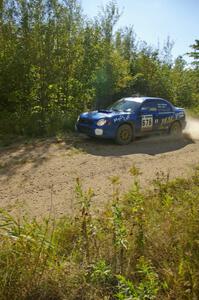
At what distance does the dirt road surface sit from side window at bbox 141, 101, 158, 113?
1.11 m

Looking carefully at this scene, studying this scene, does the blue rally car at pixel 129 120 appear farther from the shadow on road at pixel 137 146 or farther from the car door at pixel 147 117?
the shadow on road at pixel 137 146

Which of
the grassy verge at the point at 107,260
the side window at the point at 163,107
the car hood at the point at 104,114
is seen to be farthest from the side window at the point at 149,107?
the grassy verge at the point at 107,260

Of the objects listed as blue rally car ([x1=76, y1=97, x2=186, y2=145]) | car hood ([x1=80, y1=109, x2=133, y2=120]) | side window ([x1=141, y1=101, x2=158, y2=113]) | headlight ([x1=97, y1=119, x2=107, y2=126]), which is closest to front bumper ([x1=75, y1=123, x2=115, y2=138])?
blue rally car ([x1=76, y1=97, x2=186, y2=145])

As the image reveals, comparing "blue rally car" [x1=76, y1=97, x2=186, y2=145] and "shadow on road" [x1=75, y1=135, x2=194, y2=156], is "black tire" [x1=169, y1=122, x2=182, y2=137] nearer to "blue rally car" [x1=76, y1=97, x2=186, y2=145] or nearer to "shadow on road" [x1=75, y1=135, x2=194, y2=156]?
"blue rally car" [x1=76, y1=97, x2=186, y2=145]

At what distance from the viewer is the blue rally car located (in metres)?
9.98

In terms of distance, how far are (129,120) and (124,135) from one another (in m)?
0.54

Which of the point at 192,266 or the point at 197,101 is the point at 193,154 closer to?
the point at 192,266

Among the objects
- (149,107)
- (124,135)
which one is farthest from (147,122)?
(124,135)

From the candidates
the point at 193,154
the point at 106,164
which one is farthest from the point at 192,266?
the point at 193,154

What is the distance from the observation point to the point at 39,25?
12125 millimetres

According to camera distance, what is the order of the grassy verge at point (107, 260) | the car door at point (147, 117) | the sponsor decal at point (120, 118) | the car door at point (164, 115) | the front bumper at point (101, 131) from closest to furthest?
the grassy verge at point (107, 260) < the front bumper at point (101, 131) < the sponsor decal at point (120, 118) < the car door at point (147, 117) < the car door at point (164, 115)

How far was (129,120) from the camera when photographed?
10336mm

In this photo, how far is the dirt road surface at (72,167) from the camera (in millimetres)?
5793

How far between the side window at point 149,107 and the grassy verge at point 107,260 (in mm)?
7538
